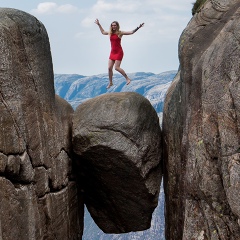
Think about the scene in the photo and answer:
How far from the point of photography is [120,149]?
21922 mm

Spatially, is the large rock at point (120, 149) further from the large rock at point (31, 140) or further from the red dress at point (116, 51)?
the red dress at point (116, 51)

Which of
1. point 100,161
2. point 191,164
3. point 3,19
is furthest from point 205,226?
point 3,19

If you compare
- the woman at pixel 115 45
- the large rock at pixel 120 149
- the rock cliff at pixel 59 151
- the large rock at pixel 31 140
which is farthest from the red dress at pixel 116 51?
the large rock at pixel 31 140

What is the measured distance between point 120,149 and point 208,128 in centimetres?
501

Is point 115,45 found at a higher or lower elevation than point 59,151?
higher

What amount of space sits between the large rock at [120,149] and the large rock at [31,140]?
111cm

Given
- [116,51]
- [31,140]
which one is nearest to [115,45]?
[116,51]

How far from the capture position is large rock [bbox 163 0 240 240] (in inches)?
685

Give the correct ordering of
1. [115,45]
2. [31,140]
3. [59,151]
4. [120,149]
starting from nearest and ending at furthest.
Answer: [31,140] → [59,151] → [120,149] → [115,45]

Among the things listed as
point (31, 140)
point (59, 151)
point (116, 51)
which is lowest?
point (59, 151)

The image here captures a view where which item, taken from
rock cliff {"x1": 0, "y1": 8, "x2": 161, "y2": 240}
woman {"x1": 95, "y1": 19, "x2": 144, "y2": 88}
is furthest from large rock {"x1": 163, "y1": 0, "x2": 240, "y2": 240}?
woman {"x1": 95, "y1": 19, "x2": 144, "y2": 88}

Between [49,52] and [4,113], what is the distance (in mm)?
4749

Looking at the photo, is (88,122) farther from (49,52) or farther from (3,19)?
(3,19)

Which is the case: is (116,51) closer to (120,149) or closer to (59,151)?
(120,149)
